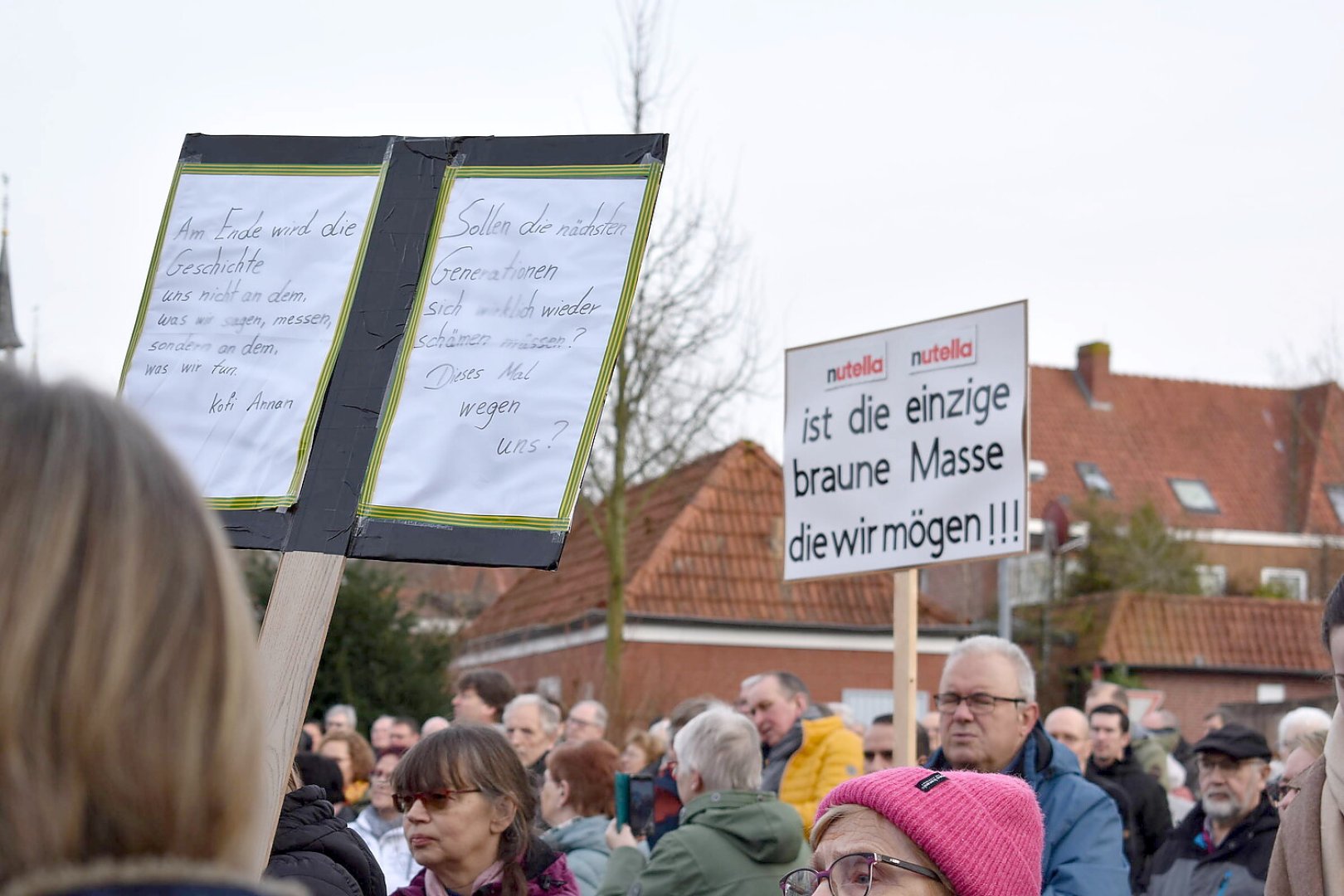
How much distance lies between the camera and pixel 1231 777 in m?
7.23

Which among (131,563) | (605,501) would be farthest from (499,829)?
(605,501)

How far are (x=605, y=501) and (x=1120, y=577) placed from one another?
22.4 m

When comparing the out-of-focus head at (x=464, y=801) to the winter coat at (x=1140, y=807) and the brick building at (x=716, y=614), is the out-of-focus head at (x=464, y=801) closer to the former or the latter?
the winter coat at (x=1140, y=807)

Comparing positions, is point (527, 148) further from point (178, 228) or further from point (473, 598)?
point (473, 598)

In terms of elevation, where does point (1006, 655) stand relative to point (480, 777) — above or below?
above

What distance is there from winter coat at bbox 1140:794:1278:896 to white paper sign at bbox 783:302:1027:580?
5.71ft

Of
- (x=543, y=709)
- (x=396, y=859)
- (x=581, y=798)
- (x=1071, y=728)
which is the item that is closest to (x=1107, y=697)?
(x=1071, y=728)

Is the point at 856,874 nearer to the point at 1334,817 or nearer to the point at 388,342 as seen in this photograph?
the point at 1334,817

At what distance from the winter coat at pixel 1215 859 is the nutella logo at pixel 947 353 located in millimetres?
2237

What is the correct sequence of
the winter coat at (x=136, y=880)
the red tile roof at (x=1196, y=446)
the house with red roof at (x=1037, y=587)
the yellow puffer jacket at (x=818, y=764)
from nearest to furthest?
the winter coat at (x=136, y=880)
the yellow puffer jacket at (x=818, y=764)
the house with red roof at (x=1037, y=587)
the red tile roof at (x=1196, y=446)

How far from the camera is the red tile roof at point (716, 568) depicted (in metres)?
29.0

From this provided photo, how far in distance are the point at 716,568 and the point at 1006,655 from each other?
24.2m

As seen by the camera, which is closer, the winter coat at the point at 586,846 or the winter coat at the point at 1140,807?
the winter coat at the point at 586,846

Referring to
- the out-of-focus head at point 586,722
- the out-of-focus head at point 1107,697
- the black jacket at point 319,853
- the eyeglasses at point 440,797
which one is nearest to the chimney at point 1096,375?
the out-of-focus head at point 1107,697
